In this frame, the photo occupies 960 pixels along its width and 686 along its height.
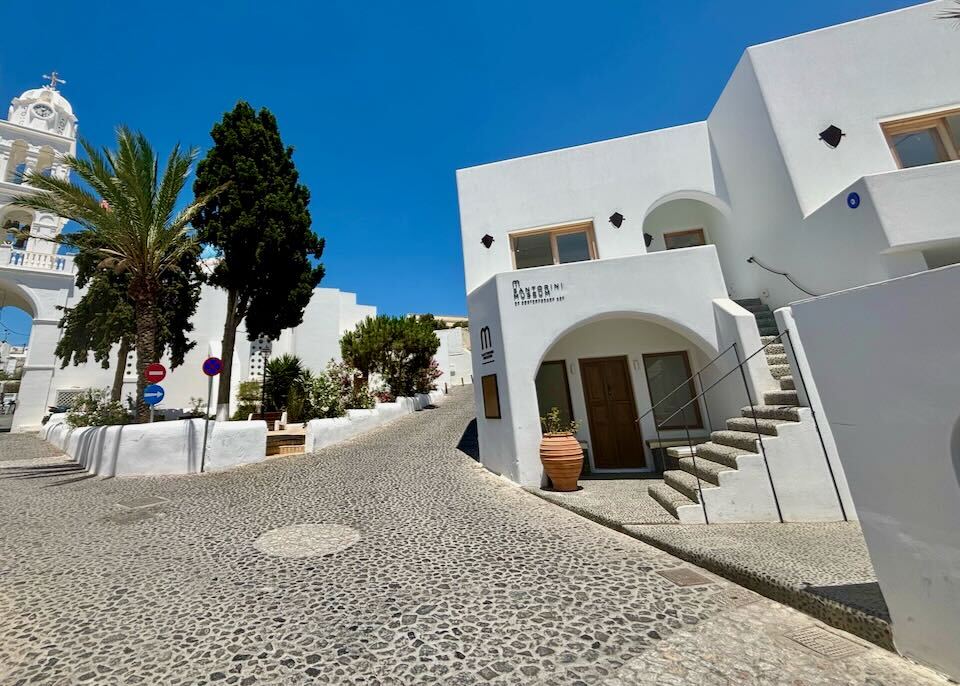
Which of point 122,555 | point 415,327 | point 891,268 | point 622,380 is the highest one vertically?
point 415,327

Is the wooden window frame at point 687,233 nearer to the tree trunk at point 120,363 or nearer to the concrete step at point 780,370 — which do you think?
the concrete step at point 780,370

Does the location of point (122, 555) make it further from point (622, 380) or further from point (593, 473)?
point (622, 380)

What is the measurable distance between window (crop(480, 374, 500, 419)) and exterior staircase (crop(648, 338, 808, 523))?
343cm

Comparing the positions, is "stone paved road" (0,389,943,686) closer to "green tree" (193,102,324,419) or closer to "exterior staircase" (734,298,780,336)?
"exterior staircase" (734,298,780,336)

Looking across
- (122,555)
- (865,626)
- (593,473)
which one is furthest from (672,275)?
(122,555)

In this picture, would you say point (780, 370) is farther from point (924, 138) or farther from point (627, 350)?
point (924, 138)

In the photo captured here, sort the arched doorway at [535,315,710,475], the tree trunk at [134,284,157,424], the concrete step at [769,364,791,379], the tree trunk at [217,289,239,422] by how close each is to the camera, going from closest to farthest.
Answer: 1. the concrete step at [769,364,791,379]
2. the arched doorway at [535,315,710,475]
3. the tree trunk at [134,284,157,424]
4. the tree trunk at [217,289,239,422]

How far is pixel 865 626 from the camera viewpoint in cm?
271

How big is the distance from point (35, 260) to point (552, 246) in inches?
1117

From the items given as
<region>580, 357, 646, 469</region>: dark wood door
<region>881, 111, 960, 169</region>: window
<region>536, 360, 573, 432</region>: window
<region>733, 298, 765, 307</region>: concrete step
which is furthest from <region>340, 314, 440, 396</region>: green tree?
<region>881, 111, 960, 169</region>: window

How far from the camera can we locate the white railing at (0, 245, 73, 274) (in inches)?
782

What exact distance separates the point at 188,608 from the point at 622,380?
27.2ft

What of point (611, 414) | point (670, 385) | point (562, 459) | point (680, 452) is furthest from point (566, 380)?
point (680, 452)

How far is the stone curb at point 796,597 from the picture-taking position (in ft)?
8.78
